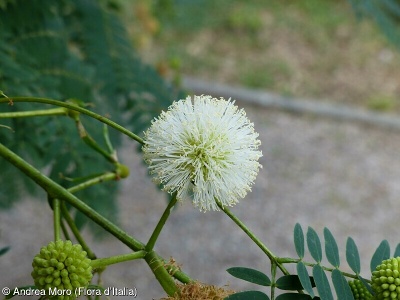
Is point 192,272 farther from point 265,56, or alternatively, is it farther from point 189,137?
point 189,137

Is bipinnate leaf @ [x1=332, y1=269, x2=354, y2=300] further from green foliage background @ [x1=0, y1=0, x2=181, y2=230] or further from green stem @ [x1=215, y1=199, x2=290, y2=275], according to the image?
green foliage background @ [x1=0, y1=0, x2=181, y2=230]

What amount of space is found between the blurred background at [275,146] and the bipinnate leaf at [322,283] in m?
1.32

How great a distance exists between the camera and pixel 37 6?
1027 millimetres

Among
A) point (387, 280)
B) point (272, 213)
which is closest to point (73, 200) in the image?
point (387, 280)

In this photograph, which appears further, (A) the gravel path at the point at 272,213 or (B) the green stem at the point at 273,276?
(A) the gravel path at the point at 272,213

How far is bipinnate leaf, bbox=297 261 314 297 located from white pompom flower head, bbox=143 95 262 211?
0.07 m

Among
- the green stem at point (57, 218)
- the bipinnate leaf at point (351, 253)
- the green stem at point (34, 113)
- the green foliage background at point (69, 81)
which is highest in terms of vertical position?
the green foliage background at point (69, 81)

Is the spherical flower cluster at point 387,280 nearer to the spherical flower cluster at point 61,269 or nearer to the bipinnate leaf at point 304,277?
the bipinnate leaf at point 304,277

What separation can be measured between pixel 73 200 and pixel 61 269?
0.32ft

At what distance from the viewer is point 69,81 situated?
109 centimetres

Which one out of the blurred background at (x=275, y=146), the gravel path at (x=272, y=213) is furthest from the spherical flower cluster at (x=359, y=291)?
the gravel path at (x=272, y=213)

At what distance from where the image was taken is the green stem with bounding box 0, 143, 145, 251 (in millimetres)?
499

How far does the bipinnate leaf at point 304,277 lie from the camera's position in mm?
492

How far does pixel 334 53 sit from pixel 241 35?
0.59 metres
